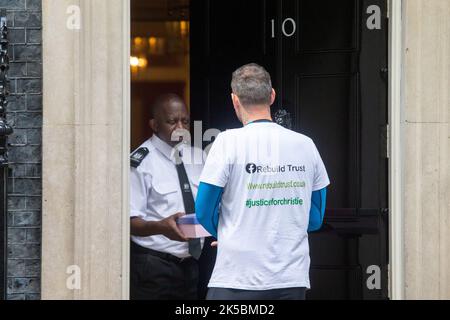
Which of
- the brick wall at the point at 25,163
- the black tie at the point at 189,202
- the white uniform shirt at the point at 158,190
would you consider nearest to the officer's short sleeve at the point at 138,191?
the white uniform shirt at the point at 158,190

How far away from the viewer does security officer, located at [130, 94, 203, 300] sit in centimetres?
579

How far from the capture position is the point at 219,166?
13.8 ft

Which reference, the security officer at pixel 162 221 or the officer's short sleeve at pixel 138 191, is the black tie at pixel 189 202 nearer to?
the security officer at pixel 162 221

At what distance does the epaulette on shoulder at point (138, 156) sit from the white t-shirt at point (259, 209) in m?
1.66

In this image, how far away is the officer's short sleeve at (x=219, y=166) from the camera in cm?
420

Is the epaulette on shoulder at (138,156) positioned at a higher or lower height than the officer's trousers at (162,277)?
higher

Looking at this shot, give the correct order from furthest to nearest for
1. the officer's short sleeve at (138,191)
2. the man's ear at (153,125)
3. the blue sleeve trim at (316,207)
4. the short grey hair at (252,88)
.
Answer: the man's ear at (153,125), the officer's short sleeve at (138,191), the blue sleeve trim at (316,207), the short grey hair at (252,88)

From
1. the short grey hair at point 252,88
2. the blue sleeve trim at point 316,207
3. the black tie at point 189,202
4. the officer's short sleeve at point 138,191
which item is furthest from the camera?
the black tie at point 189,202

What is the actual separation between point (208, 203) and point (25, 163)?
5.47 feet

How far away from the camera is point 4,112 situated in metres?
4.98

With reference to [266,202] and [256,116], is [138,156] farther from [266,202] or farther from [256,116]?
[266,202]

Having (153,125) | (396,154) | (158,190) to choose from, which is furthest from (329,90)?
(158,190)

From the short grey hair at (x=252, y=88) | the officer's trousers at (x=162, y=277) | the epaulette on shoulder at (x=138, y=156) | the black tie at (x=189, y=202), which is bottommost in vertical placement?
the officer's trousers at (x=162, y=277)

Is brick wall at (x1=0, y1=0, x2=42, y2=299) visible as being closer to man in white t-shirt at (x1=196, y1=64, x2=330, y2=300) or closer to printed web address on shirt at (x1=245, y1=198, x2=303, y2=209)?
man in white t-shirt at (x1=196, y1=64, x2=330, y2=300)
